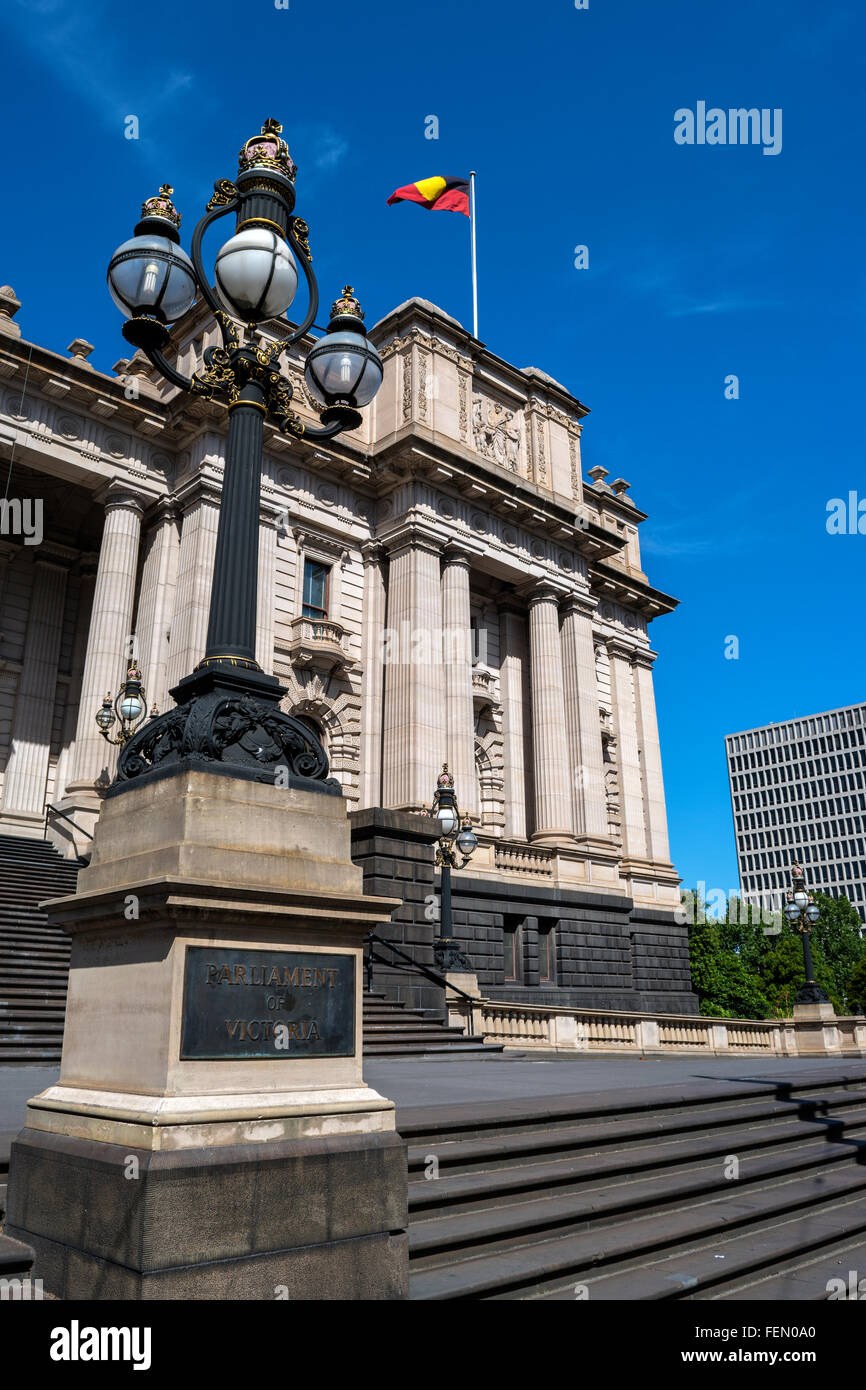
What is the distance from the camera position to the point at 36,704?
2653cm

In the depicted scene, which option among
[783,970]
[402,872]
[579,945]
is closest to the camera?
[402,872]

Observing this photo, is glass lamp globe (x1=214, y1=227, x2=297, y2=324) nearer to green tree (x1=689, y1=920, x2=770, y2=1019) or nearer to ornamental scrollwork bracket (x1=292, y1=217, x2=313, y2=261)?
ornamental scrollwork bracket (x1=292, y1=217, x2=313, y2=261)

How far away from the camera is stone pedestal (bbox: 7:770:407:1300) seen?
3.93 metres

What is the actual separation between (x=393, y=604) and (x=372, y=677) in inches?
91.1

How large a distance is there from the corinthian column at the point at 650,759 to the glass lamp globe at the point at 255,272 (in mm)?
31899

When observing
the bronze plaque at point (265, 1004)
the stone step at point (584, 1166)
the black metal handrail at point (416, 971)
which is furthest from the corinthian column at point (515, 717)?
the bronze plaque at point (265, 1004)

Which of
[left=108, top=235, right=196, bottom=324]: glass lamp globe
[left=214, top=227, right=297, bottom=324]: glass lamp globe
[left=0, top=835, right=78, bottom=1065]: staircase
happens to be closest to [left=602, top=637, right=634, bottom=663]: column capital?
[left=0, top=835, right=78, bottom=1065]: staircase

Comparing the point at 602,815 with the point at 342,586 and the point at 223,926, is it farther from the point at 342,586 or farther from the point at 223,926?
the point at 223,926

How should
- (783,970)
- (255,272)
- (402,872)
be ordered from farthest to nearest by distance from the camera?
1. (783,970)
2. (402,872)
3. (255,272)

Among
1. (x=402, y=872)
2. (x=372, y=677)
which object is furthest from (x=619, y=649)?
(x=402, y=872)

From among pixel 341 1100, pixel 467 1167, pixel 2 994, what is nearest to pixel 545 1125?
pixel 467 1167

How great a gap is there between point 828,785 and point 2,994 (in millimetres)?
119127

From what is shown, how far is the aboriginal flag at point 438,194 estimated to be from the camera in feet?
101

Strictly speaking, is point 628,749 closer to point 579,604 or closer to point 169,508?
point 579,604
